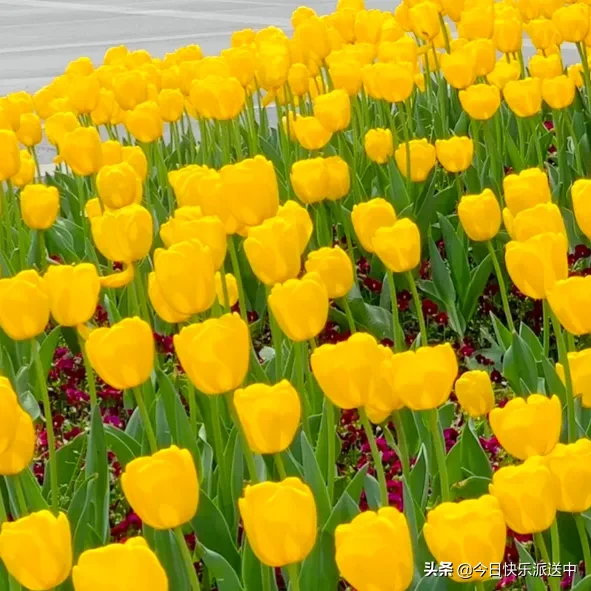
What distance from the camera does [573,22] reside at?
3354mm

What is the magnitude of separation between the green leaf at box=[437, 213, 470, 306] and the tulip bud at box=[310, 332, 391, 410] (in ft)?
5.40

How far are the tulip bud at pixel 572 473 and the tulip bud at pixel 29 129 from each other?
2442 mm

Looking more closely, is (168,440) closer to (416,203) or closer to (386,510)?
(386,510)

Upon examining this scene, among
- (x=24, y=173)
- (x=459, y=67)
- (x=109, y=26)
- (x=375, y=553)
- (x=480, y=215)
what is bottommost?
(x=375, y=553)

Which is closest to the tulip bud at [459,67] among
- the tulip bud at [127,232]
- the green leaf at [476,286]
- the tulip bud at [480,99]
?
the tulip bud at [480,99]

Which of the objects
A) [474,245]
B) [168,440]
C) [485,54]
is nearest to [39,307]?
[168,440]

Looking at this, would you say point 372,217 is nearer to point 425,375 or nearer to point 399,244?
point 399,244

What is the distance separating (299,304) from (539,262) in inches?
13.9

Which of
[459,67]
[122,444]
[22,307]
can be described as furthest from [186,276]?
[459,67]

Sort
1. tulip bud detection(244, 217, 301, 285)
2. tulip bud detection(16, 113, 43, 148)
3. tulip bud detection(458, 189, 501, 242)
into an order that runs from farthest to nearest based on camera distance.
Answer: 1. tulip bud detection(16, 113, 43, 148)
2. tulip bud detection(458, 189, 501, 242)
3. tulip bud detection(244, 217, 301, 285)

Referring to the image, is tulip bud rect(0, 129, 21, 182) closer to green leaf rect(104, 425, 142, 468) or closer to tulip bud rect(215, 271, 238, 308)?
tulip bud rect(215, 271, 238, 308)

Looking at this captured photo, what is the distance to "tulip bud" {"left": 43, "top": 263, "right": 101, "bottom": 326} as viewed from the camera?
1.87 m

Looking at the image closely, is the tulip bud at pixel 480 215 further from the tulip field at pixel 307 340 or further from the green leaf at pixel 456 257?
the green leaf at pixel 456 257

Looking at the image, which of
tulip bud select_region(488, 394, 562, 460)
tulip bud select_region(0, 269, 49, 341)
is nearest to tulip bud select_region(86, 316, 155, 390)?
tulip bud select_region(0, 269, 49, 341)
